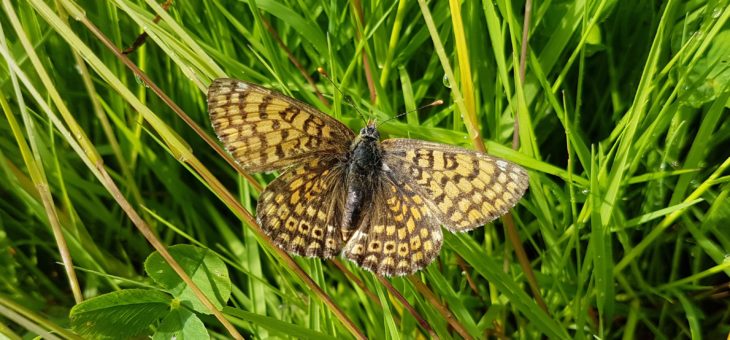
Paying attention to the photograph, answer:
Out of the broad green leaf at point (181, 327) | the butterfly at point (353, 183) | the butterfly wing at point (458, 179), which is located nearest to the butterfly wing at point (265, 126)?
the butterfly at point (353, 183)

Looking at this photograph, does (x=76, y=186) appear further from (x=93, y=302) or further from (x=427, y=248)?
(x=427, y=248)

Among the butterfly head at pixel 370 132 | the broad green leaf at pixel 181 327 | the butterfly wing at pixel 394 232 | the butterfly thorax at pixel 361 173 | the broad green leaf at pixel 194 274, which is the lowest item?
the broad green leaf at pixel 181 327

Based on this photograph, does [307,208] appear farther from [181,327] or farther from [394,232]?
[181,327]

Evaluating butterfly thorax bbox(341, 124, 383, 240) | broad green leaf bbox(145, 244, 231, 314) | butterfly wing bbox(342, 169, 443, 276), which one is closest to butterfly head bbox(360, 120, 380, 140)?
butterfly thorax bbox(341, 124, 383, 240)

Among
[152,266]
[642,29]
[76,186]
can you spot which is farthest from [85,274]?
[642,29]

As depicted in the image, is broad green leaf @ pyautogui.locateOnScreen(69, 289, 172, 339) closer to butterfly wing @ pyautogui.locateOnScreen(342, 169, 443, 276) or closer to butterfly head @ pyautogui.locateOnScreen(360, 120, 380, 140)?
butterfly wing @ pyautogui.locateOnScreen(342, 169, 443, 276)

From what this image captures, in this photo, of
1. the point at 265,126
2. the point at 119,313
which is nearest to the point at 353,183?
the point at 265,126

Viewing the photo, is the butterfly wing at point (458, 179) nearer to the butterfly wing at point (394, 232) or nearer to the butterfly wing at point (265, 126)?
the butterfly wing at point (394, 232)
